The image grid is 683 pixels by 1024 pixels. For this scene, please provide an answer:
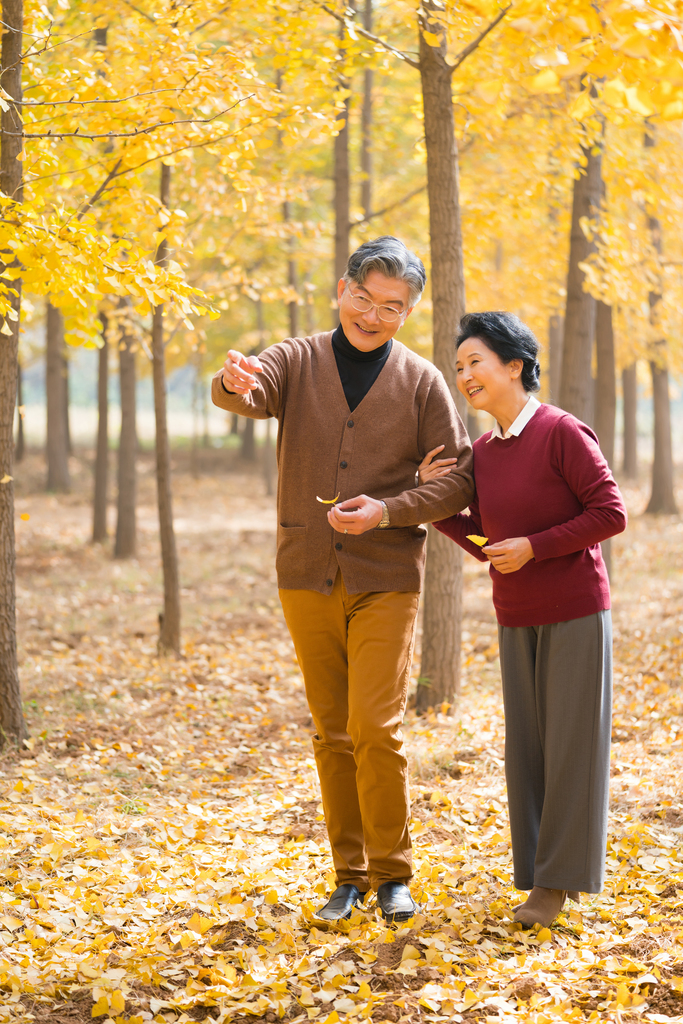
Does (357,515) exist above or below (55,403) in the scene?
below

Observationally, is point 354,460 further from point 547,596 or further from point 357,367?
point 547,596

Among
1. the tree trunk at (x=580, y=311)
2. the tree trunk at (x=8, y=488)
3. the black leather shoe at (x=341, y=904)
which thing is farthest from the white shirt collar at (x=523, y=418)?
the tree trunk at (x=580, y=311)

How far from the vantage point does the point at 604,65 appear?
92.4 inches

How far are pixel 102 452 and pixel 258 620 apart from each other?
491cm

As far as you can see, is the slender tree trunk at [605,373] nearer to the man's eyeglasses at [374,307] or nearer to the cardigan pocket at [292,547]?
the man's eyeglasses at [374,307]

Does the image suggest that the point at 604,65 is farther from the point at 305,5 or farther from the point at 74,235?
the point at 305,5

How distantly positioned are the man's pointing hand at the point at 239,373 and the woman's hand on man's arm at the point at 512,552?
0.98m

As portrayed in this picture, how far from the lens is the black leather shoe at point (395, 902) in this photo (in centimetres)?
302

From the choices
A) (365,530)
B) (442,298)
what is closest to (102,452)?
(442,298)

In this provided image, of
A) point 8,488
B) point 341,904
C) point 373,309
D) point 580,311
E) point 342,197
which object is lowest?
point 341,904

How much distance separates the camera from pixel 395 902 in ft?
9.96

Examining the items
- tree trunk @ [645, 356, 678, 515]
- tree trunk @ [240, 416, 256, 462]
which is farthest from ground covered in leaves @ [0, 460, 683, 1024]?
tree trunk @ [240, 416, 256, 462]

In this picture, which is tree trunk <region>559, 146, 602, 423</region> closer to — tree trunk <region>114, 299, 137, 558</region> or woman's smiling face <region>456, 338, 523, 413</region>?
woman's smiling face <region>456, 338, 523, 413</region>

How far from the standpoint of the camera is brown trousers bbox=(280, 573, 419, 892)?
119 inches
